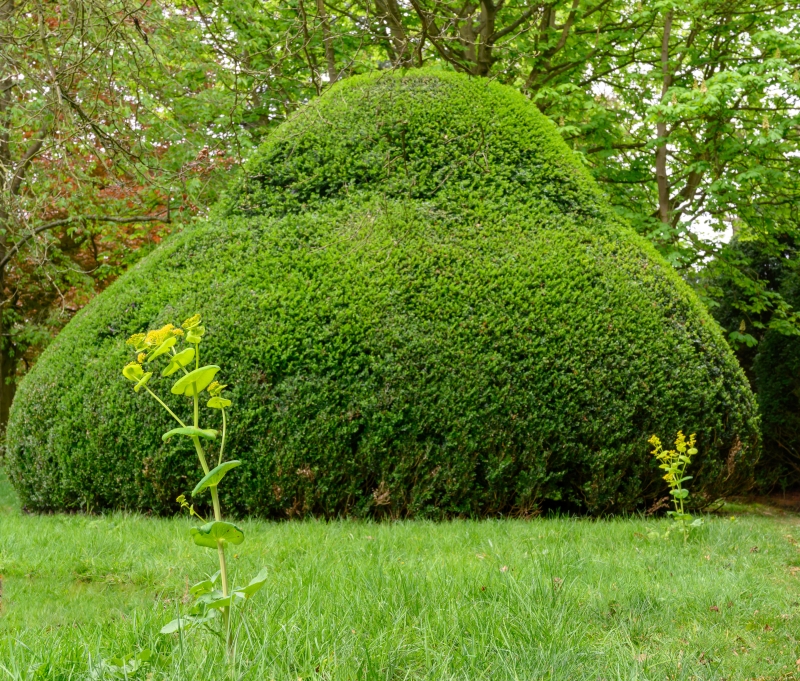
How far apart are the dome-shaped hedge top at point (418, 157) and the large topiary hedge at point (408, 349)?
0.02 metres

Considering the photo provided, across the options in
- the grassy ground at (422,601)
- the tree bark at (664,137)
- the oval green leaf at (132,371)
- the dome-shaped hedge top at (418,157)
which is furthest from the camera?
the tree bark at (664,137)

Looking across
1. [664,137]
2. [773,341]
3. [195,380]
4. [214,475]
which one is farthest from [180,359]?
[773,341]

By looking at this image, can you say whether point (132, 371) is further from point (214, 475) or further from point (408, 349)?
point (408, 349)

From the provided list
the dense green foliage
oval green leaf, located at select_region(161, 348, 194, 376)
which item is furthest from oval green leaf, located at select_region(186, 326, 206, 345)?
the dense green foliage

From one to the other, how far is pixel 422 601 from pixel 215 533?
111 cm

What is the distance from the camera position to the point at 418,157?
579 centimetres

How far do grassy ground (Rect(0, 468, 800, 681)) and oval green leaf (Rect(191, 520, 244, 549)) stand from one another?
0.31 meters

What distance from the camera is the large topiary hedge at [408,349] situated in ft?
16.3

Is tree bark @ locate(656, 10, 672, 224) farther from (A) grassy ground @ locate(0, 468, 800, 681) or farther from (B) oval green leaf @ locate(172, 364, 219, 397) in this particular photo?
(B) oval green leaf @ locate(172, 364, 219, 397)

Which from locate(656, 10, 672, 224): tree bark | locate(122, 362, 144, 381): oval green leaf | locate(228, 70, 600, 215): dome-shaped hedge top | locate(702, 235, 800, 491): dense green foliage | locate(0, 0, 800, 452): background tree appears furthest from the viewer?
locate(702, 235, 800, 491): dense green foliage

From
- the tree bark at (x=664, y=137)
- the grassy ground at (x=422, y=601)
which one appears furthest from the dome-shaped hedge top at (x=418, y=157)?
the tree bark at (x=664, y=137)

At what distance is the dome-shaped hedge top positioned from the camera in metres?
5.75

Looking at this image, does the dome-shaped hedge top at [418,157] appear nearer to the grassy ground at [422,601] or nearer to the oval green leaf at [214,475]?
the grassy ground at [422,601]

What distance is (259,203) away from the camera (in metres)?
5.88
